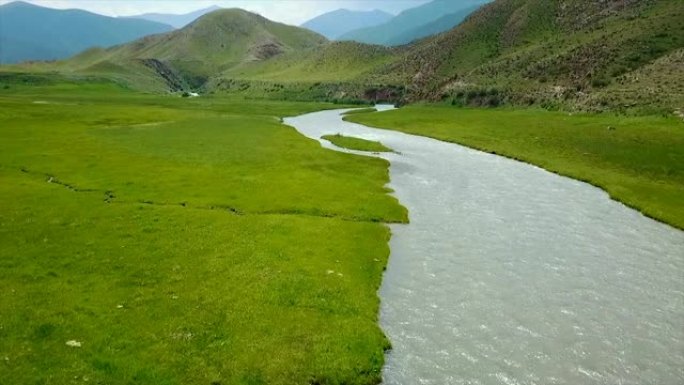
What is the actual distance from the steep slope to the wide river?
6179 cm

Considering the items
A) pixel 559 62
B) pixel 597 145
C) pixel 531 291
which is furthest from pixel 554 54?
pixel 531 291

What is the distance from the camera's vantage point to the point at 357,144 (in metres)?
83.9

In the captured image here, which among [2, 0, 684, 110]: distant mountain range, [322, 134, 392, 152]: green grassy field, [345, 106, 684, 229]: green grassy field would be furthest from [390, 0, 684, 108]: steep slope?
[322, 134, 392, 152]: green grassy field

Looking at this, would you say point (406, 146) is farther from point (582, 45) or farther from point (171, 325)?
point (582, 45)

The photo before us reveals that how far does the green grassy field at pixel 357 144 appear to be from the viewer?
81188 millimetres

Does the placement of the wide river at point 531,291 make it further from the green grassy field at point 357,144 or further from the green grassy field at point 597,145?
the green grassy field at point 357,144

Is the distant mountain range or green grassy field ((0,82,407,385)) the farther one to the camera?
the distant mountain range

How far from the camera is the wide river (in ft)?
74.0

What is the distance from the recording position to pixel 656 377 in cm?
2184

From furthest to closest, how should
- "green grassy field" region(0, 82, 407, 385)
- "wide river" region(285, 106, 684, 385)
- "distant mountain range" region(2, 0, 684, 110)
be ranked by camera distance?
1. "distant mountain range" region(2, 0, 684, 110)
2. "wide river" region(285, 106, 684, 385)
3. "green grassy field" region(0, 82, 407, 385)

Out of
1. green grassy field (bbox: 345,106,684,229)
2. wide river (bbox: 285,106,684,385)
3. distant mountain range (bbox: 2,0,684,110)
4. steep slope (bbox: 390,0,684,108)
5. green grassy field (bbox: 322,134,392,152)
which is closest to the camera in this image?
wide river (bbox: 285,106,684,385)

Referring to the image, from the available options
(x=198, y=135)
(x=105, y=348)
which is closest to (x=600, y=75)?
(x=198, y=135)

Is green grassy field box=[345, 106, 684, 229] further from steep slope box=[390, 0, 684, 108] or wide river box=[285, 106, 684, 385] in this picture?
steep slope box=[390, 0, 684, 108]

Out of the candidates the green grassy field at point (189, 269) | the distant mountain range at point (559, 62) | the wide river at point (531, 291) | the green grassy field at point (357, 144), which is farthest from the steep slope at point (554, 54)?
the green grassy field at point (189, 269)
